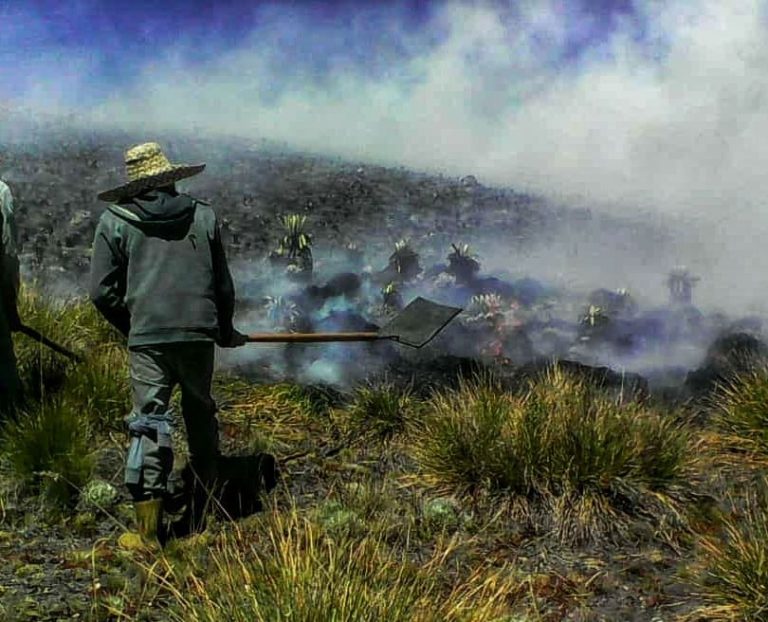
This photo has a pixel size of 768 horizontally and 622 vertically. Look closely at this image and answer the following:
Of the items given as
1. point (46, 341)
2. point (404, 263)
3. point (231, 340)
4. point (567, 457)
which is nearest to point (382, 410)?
point (567, 457)

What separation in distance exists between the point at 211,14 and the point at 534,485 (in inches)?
235

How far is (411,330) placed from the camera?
5980 millimetres

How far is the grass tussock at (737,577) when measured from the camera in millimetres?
4074

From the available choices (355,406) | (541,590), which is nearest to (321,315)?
(355,406)

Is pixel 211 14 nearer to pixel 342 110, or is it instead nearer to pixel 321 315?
pixel 342 110

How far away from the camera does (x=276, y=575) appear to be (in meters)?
3.77

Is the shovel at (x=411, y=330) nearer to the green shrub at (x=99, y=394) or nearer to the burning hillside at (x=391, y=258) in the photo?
the green shrub at (x=99, y=394)

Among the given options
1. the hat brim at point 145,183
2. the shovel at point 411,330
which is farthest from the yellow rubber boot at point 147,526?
the hat brim at point 145,183

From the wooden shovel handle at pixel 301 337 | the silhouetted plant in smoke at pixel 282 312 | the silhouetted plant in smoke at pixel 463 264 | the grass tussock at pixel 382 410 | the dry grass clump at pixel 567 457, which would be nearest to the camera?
the dry grass clump at pixel 567 457

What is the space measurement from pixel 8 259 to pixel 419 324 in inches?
86.0

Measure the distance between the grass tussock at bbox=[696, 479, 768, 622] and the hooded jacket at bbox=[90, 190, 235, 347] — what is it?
2.28 m

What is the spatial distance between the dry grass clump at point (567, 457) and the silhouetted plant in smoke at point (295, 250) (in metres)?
3.52

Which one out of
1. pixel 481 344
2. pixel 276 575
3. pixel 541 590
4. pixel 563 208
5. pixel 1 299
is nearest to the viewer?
pixel 276 575

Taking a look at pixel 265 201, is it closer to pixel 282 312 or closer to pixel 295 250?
pixel 295 250
